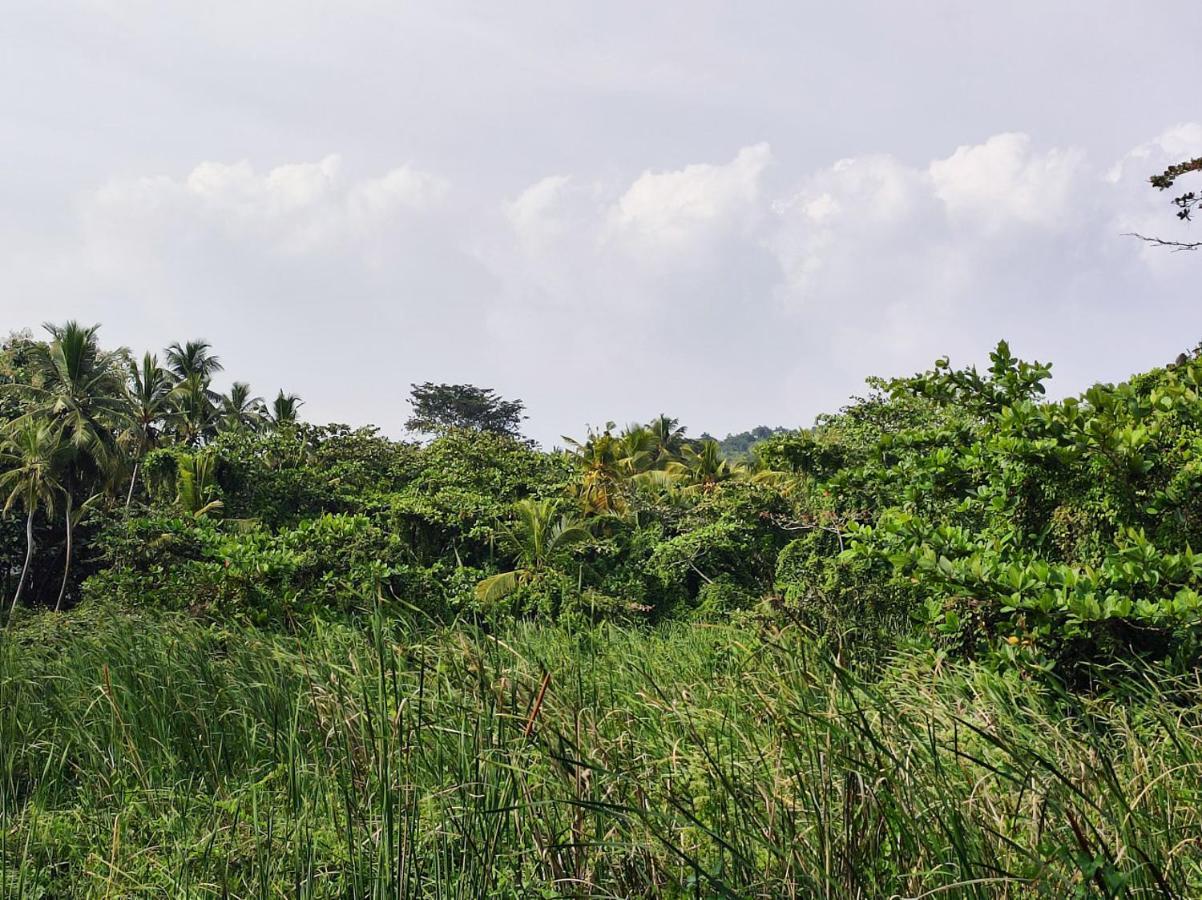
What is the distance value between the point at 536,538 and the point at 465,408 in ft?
104

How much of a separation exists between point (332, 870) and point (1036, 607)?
292cm

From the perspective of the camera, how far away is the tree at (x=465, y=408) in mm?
43219

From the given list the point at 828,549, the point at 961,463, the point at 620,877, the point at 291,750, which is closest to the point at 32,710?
the point at 291,750

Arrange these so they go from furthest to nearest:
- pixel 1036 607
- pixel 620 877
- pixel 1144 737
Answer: pixel 1036 607 → pixel 1144 737 → pixel 620 877

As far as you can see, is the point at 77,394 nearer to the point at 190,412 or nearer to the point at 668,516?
the point at 190,412

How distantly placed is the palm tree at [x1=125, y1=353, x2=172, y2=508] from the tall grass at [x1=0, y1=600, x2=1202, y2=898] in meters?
22.3

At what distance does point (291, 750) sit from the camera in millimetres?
2818

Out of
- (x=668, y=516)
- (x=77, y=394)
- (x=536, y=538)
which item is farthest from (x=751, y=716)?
(x=77, y=394)

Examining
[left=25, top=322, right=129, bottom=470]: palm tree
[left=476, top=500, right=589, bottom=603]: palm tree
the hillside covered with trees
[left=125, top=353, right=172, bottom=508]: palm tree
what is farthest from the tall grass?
[left=125, top=353, right=172, bottom=508]: palm tree

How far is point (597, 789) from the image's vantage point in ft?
8.38

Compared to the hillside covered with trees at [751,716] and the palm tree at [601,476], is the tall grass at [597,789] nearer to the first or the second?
the hillside covered with trees at [751,716]

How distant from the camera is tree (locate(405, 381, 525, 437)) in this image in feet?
142

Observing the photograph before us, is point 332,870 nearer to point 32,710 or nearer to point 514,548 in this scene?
point 32,710

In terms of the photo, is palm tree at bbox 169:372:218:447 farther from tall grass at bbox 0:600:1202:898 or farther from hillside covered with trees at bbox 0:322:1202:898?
tall grass at bbox 0:600:1202:898
